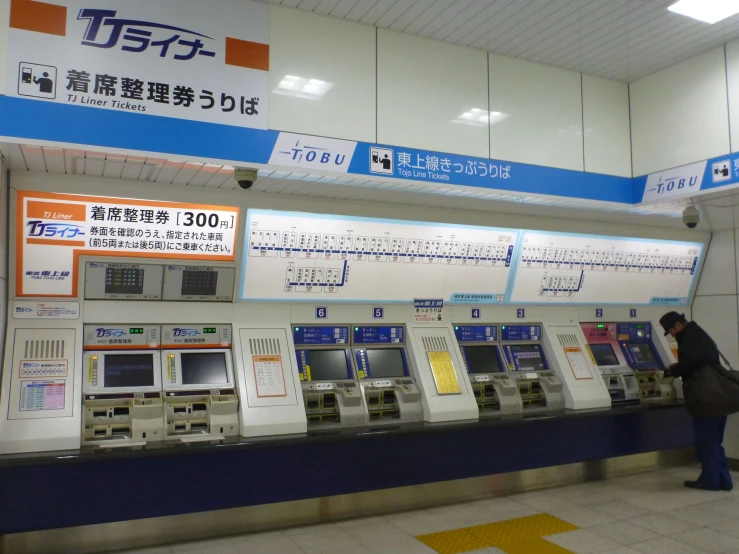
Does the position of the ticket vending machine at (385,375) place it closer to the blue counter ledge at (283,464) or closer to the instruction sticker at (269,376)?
the blue counter ledge at (283,464)

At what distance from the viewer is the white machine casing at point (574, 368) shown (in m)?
5.35

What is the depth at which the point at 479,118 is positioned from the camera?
4449mm

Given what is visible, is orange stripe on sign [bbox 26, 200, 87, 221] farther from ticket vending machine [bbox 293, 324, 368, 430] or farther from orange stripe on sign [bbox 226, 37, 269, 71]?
ticket vending machine [bbox 293, 324, 368, 430]

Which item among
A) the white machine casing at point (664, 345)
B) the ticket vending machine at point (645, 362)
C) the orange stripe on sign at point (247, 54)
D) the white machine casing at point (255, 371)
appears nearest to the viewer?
the orange stripe on sign at point (247, 54)

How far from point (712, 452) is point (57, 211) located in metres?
5.35

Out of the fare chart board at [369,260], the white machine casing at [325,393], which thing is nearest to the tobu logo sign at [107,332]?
the fare chart board at [369,260]

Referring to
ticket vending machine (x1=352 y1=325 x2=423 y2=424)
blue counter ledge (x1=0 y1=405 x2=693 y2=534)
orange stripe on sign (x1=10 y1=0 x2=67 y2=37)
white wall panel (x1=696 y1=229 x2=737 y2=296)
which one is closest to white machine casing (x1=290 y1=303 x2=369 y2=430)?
ticket vending machine (x1=352 y1=325 x2=423 y2=424)

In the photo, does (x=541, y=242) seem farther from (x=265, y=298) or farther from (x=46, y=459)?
(x=46, y=459)

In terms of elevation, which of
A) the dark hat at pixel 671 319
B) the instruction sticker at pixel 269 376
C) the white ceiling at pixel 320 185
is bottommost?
the instruction sticker at pixel 269 376

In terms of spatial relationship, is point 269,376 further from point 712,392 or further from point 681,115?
point 681,115

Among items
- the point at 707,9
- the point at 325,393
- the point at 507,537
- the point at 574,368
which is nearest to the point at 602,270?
the point at 574,368

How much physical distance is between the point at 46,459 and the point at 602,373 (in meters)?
4.69

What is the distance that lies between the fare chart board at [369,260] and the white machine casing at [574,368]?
2.19 ft

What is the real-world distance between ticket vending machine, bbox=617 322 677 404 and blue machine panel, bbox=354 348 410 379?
2.50 meters
